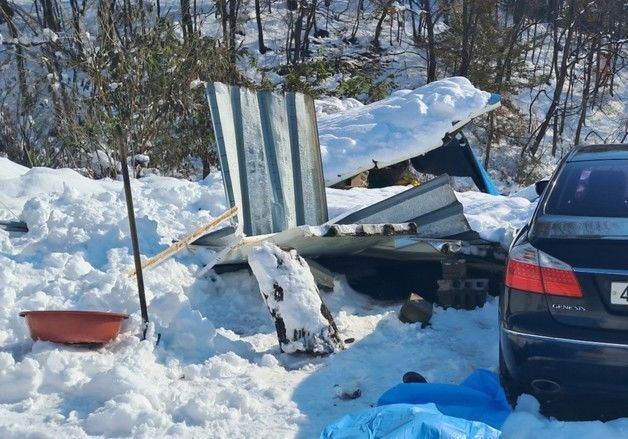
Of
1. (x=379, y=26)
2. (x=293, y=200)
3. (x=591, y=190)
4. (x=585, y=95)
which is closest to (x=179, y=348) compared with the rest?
(x=293, y=200)

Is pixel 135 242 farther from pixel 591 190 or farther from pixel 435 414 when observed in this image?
pixel 591 190

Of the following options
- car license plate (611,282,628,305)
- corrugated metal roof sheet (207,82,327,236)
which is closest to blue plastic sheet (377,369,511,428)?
car license plate (611,282,628,305)

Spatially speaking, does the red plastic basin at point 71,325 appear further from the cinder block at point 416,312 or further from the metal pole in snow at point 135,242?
the cinder block at point 416,312

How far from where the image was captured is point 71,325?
14.7ft

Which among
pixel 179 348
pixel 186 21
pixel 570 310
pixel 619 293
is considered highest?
pixel 186 21

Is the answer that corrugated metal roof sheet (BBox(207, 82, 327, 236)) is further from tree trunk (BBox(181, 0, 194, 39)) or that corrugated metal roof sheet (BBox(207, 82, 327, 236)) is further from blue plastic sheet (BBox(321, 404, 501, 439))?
tree trunk (BBox(181, 0, 194, 39))

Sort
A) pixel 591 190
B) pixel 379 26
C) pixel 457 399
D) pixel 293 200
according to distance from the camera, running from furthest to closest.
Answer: pixel 379 26 → pixel 293 200 → pixel 591 190 → pixel 457 399

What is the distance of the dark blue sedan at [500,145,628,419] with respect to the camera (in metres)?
3.40

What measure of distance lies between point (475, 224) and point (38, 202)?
149 inches

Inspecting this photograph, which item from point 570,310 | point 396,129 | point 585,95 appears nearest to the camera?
point 570,310

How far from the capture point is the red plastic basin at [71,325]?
4469mm

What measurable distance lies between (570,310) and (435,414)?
0.79m

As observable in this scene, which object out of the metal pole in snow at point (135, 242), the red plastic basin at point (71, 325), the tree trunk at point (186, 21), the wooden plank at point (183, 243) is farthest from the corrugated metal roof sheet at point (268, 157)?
the tree trunk at point (186, 21)

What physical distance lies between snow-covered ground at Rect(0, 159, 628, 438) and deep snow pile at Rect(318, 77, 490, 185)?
1.78 m
